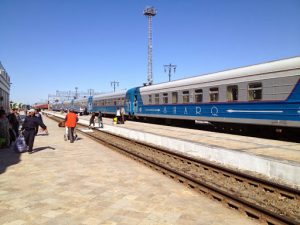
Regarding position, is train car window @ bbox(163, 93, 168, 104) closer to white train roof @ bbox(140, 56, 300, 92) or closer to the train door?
white train roof @ bbox(140, 56, 300, 92)

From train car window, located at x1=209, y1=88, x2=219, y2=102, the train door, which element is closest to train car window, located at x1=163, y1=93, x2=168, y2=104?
train car window, located at x1=209, y1=88, x2=219, y2=102

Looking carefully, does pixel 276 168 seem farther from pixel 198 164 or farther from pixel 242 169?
pixel 198 164

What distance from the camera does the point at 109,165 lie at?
987 cm

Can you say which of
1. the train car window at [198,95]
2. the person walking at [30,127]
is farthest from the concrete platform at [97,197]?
the train car window at [198,95]

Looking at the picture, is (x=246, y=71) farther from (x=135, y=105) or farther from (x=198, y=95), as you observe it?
(x=135, y=105)

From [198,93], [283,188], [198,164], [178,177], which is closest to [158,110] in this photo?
[198,93]

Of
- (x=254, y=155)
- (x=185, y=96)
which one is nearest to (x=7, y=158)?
(x=254, y=155)

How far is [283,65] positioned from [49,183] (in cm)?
1068

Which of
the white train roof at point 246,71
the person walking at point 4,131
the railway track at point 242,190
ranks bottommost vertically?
the railway track at point 242,190

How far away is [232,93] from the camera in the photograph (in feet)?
53.3

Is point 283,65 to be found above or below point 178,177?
above

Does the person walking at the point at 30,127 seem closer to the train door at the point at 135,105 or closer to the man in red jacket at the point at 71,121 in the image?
the man in red jacket at the point at 71,121

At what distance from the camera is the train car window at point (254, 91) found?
14481 millimetres

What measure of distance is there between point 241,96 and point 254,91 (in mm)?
819
